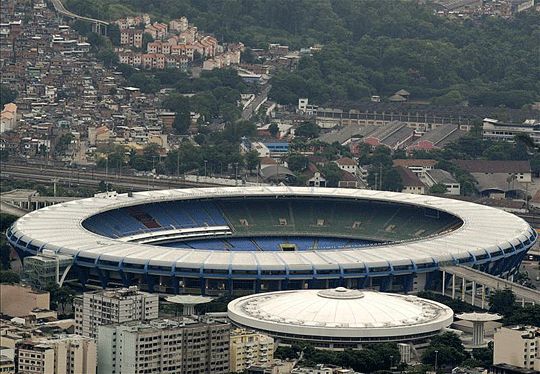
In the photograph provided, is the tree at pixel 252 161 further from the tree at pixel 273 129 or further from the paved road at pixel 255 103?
the paved road at pixel 255 103

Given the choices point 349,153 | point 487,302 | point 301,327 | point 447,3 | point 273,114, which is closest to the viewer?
point 301,327

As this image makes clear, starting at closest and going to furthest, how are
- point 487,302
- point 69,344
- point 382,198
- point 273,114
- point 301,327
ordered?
point 69,344
point 301,327
point 487,302
point 382,198
point 273,114

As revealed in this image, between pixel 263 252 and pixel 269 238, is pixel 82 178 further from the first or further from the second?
pixel 263 252

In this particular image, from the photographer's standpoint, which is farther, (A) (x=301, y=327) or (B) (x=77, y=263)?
(B) (x=77, y=263)

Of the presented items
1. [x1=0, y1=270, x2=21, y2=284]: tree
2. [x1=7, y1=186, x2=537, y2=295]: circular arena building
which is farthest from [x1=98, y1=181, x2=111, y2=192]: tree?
[x1=0, y1=270, x2=21, y2=284]: tree

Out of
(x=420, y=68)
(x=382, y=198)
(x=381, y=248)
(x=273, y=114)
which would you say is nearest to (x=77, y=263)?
(x=381, y=248)

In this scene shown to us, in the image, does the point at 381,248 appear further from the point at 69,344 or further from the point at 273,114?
the point at 273,114
